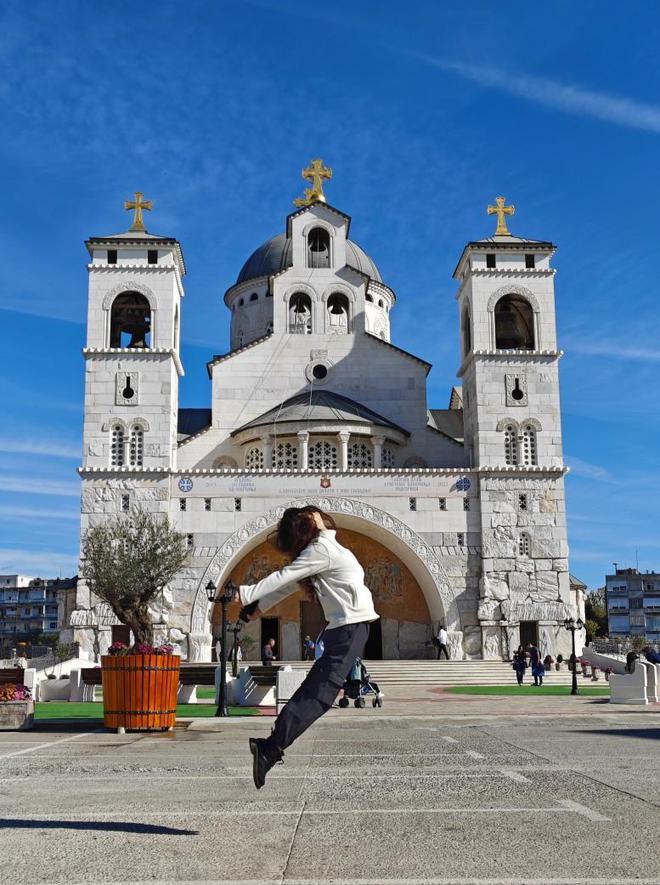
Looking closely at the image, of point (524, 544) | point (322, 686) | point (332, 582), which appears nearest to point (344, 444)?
point (524, 544)

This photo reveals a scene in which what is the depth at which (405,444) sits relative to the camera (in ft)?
144

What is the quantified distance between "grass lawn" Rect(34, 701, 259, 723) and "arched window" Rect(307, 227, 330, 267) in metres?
28.5

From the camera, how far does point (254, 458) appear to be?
141ft

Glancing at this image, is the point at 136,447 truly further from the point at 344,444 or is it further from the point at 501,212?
the point at 501,212

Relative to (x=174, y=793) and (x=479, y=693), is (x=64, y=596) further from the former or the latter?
(x=174, y=793)

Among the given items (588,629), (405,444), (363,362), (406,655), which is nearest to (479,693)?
(406,655)

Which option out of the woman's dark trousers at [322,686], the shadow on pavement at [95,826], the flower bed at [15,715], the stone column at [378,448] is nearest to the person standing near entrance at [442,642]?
the stone column at [378,448]

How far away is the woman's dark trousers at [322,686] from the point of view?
6020 mm

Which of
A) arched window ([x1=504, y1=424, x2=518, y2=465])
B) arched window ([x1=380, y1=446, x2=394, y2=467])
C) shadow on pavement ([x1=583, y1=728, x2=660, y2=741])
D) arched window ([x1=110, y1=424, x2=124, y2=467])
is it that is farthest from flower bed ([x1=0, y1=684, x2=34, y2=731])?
arched window ([x1=504, y1=424, x2=518, y2=465])

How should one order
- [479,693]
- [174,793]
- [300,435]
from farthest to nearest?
[300,435], [479,693], [174,793]

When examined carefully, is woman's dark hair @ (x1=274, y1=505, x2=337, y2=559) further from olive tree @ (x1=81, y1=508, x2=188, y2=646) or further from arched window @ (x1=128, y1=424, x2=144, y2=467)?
arched window @ (x1=128, y1=424, x2=144, y2=467)

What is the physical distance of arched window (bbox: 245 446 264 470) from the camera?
139 feet

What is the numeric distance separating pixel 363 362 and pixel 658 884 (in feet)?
137

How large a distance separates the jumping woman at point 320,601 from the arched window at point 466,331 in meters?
38.0
